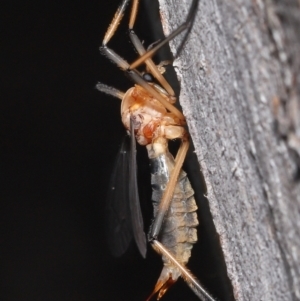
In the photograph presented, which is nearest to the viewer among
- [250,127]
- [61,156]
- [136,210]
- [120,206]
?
[250,127]

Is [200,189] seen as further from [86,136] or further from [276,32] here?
[276,32]

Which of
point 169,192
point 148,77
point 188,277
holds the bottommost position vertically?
point 188,277

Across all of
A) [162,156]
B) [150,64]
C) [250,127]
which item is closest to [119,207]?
[162,156]

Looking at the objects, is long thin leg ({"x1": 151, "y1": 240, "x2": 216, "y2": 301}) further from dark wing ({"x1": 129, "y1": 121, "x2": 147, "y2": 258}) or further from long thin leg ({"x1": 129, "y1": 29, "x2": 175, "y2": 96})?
long thin leg ({"x1": 129, "y1": 29, "x2": 175, "y2": 96})

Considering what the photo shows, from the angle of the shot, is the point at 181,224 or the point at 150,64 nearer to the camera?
the point at 150,64

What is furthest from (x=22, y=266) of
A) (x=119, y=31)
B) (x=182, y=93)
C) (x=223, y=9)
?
(x=223, y=9)

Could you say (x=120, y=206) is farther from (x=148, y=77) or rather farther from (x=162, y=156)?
(x=148, y=77)

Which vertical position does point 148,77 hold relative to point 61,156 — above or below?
above
